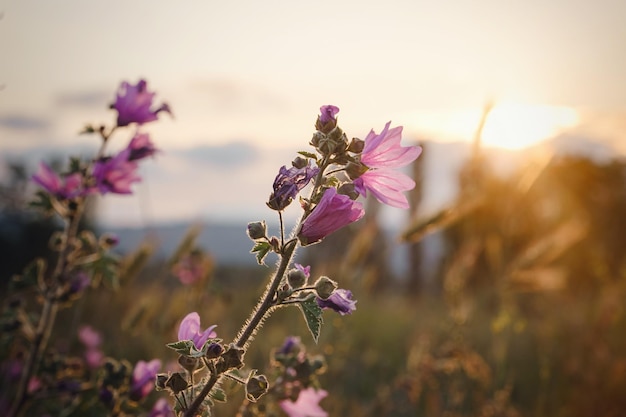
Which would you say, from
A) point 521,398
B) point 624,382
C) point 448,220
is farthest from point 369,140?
point 521,398

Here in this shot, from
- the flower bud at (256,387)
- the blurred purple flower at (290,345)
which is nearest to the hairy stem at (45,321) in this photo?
the blurred purple flower at (290,345)

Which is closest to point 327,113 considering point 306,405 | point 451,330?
point 306,405

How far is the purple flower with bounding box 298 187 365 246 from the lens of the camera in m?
1.21

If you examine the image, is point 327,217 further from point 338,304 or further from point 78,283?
point 78,283

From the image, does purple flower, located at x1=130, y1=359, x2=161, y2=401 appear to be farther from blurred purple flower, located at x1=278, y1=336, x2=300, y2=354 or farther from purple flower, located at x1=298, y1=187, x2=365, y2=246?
purple flower, located at x1=298, y1=187, x2=365, y2=246

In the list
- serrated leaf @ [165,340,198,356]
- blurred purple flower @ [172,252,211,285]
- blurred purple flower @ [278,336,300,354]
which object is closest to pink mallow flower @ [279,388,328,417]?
blurred purple flower @ [278,336,300,354]

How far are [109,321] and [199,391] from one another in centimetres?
468

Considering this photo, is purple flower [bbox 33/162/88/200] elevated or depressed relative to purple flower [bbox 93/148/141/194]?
depressed

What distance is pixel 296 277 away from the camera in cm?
124

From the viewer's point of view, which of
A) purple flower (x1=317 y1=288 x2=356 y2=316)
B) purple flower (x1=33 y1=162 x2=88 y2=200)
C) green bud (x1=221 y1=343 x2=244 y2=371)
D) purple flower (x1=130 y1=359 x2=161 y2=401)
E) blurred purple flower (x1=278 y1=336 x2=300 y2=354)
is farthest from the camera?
purple flower (x1=33 y1=162 x2=88 y2=200)

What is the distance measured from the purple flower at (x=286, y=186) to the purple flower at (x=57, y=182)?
1132 mm

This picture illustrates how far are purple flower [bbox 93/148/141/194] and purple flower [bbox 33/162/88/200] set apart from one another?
94mm

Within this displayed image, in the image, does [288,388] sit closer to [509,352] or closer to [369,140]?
[369,140]

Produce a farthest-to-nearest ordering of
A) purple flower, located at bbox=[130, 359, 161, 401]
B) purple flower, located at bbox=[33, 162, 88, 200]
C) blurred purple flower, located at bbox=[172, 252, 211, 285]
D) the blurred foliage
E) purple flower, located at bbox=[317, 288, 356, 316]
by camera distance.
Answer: blurred purple flower, located at bbox=[172, 252, 211, 285]
the blurred foliage
purple flower, located at bbox=[33, 162, 88, 200]
purple flower, located at bbox=[130, 359, 161, 401]
purple flower, located at bbox=[317, 288, 356, 316]
